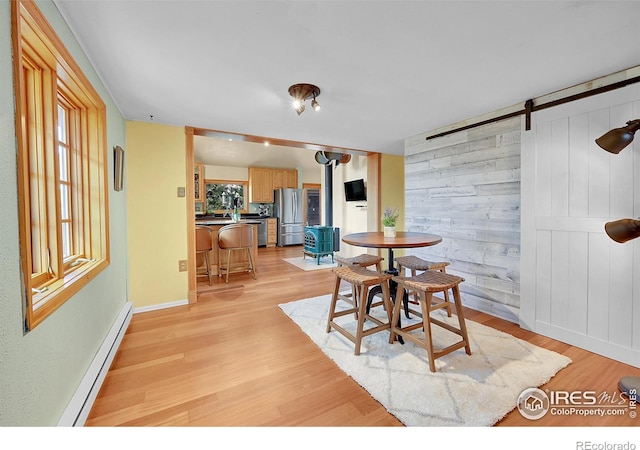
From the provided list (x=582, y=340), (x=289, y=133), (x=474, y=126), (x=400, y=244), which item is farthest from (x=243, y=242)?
(x=582, y=340)

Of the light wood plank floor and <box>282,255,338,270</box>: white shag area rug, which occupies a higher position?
<box>282,255,338,270</box>: white shag area rug

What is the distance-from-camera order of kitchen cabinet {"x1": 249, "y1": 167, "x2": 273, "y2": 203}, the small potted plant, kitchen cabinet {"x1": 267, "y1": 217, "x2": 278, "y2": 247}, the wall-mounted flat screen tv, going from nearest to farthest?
the small potted plant < the wall-mounted flat screen tv < kitchen cabinet {"x1": 249, "y1": 167, "x2": 273, "y2": 203} < kitchen cabinet {"x1": 267, "y1": 217, "x2": 278, "y2": 247}

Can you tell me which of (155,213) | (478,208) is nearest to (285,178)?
(155,213)

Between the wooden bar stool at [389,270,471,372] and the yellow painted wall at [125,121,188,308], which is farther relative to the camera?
the yellow painted wall at [125,121,188,308]

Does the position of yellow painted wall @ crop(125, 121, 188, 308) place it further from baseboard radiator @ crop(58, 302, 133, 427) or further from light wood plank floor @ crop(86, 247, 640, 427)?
baseboard radiator @ crop(58, 302, 133, 427)

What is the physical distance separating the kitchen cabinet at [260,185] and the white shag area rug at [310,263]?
2.51 metres

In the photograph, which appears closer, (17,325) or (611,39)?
(17,325)

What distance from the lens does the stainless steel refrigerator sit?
7.77 meters

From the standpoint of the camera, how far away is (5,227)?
35.7 inches

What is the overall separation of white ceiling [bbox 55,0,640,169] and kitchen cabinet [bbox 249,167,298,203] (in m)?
5.00

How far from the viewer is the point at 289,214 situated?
7.83 meters

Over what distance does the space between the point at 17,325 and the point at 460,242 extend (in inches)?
134

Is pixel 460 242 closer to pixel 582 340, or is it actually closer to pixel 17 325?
pixel 582 340

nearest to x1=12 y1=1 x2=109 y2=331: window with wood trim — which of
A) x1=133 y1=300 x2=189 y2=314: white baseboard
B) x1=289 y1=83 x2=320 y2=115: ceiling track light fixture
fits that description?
x1=133 y1=300 x2=189 y2=314: white baseboard
